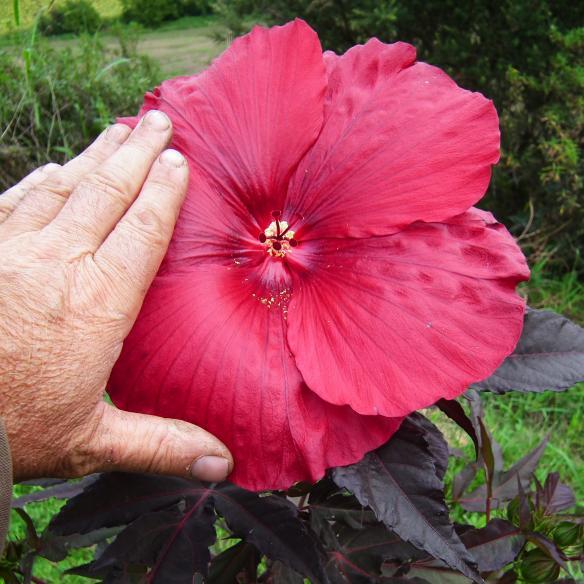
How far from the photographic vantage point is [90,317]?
0.75 metres

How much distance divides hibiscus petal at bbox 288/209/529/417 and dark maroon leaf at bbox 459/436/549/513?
73 centimetres

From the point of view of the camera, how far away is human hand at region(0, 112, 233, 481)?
738 mm

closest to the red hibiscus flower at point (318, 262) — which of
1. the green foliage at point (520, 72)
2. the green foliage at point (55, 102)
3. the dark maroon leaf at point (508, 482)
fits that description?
the dark maroon leaf at point (508, 482)

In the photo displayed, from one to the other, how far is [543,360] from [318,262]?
0.31 metres

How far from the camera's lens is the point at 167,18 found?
6.55 metres

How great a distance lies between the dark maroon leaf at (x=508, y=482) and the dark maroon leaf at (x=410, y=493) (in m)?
0.58

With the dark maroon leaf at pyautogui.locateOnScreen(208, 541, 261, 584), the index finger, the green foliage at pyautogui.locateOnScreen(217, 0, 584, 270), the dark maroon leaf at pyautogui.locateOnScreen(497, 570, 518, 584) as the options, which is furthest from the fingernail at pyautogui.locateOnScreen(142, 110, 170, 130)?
the green foliage at pyautogui.locateOnScreen(217, 0, 584, 270)

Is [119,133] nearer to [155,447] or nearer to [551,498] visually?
[155,447]

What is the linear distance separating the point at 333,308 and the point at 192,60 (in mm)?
5488

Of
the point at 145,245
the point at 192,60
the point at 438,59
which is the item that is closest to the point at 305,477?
the point at 145,245

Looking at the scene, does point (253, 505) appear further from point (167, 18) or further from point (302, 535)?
point (167, 18)

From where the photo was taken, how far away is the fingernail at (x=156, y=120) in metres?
0.81

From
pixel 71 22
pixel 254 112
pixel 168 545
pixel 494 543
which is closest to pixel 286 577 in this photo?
pixel 168 545

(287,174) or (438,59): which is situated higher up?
(287,174)
